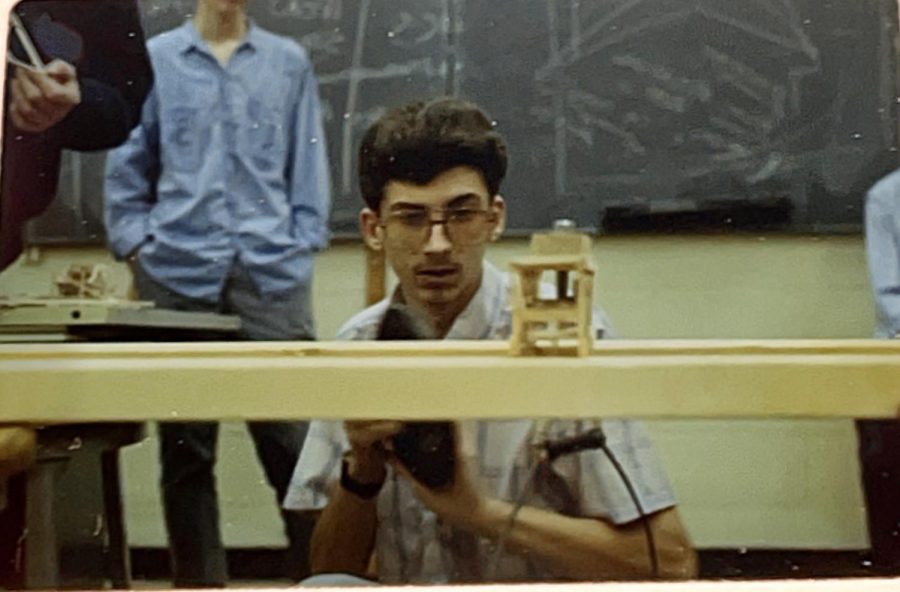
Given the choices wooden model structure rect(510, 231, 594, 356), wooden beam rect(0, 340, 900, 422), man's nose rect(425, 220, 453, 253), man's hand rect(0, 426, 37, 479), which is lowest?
man's hand rect(0, 426, 37, 479)

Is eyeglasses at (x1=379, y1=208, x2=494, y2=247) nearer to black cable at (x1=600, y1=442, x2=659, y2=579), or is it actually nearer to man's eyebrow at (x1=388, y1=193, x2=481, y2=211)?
man's eyebrow at (x1=388, y1=193, x2=481, y2=211)

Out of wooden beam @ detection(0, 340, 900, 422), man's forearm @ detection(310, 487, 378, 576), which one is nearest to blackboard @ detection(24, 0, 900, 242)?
wooden beam @ detection(0, 340, 900, 422)

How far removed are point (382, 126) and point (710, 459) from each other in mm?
367

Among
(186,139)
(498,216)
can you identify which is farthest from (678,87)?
(186,139)

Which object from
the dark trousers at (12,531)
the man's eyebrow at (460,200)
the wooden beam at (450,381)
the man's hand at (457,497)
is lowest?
the dark trousers at (12,531)

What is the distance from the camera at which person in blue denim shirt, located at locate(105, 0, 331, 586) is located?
807mm

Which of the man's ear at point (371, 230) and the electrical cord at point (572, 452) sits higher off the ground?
the man's ear at point (371, 230)

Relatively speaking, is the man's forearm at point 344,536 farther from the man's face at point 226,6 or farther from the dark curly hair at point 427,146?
the man's face at point 226,6

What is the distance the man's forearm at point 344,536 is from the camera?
0.80m

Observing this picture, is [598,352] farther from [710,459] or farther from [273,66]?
[273,66]

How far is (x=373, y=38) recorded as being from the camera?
0.85 m

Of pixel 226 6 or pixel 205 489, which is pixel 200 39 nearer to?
pixel 226 6

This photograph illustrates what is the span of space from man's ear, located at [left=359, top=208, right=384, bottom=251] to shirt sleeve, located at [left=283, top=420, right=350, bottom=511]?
0.14 m

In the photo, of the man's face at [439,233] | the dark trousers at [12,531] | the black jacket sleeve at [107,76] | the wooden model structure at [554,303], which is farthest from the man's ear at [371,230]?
the dark trousers at [12,531]
